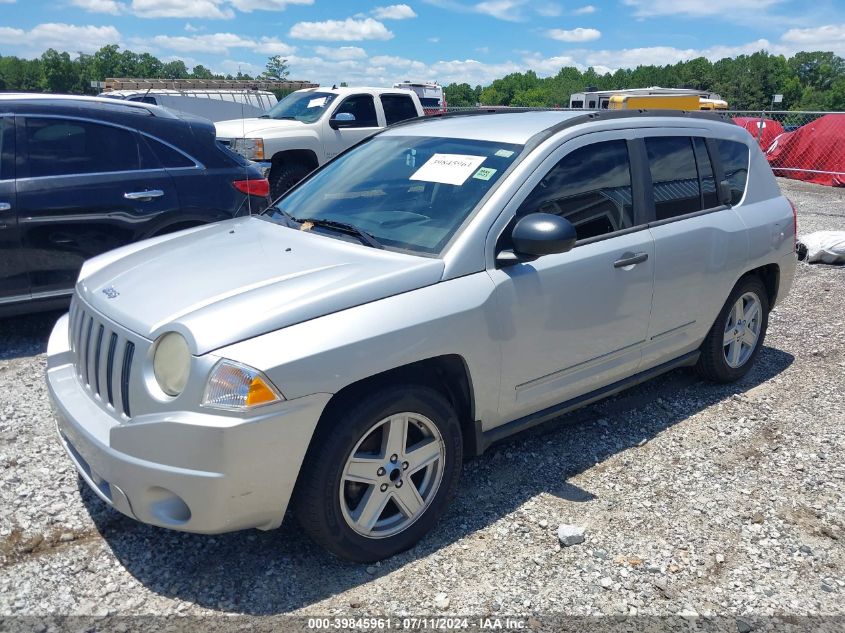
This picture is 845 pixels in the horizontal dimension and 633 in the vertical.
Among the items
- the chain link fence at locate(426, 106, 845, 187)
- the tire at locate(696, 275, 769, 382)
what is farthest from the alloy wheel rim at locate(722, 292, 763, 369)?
the chain link fence at locate(426, 106, 845, 187)

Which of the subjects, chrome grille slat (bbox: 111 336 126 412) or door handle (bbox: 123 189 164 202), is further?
door handle (bbox: 123 189 164 202)

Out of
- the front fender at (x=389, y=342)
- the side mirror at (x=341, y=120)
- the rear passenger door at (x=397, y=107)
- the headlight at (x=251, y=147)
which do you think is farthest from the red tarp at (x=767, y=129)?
the front fender at (x=389, y=342)

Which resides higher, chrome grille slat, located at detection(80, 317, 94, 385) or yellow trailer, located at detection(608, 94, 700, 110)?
yellow trailer, located at detection(608, 94, 700, 110)

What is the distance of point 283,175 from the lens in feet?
Result: 38.6

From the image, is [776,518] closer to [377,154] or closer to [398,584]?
[398,584]

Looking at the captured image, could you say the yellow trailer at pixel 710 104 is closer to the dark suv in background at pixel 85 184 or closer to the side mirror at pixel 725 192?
the side mirror at pixel 725 192

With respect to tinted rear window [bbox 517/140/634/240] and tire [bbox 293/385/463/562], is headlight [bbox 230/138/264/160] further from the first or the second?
tire [bbox 293/385/463/562]

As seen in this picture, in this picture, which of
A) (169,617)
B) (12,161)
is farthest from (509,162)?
(12,161)

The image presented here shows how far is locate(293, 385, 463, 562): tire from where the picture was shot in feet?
9.09

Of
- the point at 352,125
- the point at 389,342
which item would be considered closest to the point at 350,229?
the point at 389,342

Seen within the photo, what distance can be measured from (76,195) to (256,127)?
6644 millimetres

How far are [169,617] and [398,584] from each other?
88 cm

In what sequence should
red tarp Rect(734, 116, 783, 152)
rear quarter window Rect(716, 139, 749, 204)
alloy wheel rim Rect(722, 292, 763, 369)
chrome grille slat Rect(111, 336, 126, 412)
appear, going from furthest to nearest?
red tarp Rect(734, 116, 783, 152)
alloy wheel rim Rect(722, 292, 763, 369)
rear quarter window Rect(716, 139, 749, 204)
chrome grille slat Rect(111, 336, 126, 412)

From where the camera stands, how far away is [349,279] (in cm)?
297
